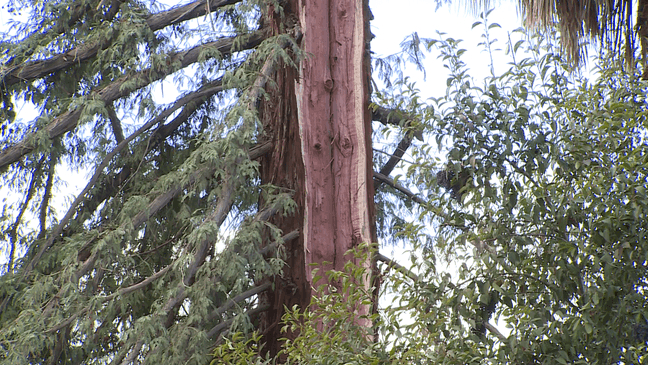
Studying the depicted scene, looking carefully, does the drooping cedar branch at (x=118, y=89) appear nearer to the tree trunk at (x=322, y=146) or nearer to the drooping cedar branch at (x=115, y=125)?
the tree trunk at (x=322, y=146)

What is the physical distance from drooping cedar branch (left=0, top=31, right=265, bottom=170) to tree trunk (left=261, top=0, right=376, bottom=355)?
60 centimetres

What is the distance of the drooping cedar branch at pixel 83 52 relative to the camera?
703 centimetres

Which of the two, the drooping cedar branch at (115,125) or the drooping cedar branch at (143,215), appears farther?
the drooping cedar branch at (115,125)

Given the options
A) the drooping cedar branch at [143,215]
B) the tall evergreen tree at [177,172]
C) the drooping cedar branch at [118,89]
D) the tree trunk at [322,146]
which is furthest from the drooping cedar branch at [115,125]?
the tree trunk at [322,146]

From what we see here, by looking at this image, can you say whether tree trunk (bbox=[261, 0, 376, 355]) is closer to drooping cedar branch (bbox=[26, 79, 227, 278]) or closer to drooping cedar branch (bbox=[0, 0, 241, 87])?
drooping cedar branch (bbox=[26, 79, 227, 278])

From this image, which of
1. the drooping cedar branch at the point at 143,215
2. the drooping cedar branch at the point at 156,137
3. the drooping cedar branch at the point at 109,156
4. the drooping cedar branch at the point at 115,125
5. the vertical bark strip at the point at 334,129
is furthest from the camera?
the drooping cedar branch at the point at 115,125

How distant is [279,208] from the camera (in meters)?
6.64

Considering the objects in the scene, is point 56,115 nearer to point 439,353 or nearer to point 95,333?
point 95,333

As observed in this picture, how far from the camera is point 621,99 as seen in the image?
13.0 ft

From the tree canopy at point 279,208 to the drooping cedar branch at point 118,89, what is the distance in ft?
0.08

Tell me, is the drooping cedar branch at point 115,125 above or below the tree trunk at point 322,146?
above

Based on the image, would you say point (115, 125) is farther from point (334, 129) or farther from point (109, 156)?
point (334, 129)

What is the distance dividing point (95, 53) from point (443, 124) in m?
4.74

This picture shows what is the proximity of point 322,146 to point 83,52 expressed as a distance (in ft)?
8.73
